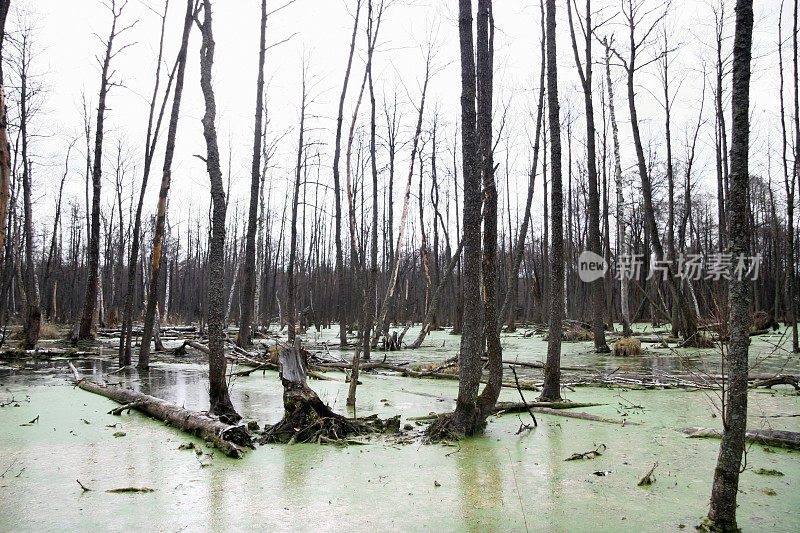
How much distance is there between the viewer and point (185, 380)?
8914 millimetres

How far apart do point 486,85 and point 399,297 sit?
2399 centimetres

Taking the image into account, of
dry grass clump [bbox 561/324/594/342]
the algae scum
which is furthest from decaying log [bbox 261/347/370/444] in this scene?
dry grass clump [bbox 561/324/594/342]

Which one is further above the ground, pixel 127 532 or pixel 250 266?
pixel 250 266

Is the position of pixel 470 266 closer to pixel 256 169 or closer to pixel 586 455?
pixel 586 455

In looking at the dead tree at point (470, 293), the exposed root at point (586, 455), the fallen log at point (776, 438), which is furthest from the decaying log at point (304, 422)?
the fallen log at point (776, 438)

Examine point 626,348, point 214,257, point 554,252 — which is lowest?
point 626,348

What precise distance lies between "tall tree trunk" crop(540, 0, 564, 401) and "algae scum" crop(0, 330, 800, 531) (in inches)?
21.2

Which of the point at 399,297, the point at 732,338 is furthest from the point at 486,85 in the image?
the point at 399,297

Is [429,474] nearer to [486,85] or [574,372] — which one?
[486,85]

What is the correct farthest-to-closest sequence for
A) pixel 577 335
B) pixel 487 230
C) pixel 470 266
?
1. pixel 577 335
2. pixel 487 230
3. pixel 470 266

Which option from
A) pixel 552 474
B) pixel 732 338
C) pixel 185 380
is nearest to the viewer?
pixel 732 338

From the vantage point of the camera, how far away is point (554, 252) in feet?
20.6

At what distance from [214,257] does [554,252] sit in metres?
4.08

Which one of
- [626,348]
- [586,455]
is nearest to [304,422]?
[586,455]
